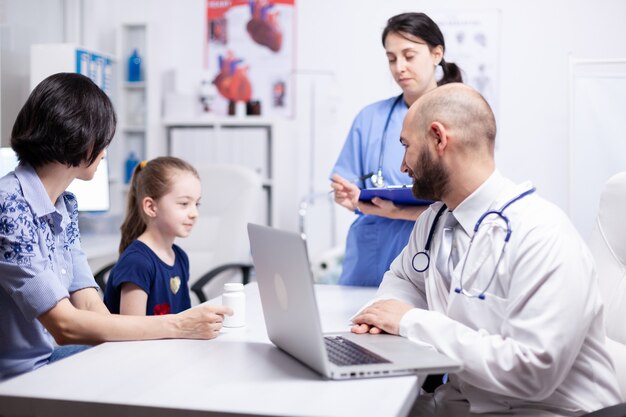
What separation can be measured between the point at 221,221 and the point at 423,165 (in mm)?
1879

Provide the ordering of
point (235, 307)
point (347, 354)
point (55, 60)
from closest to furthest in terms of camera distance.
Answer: point (347, 354) < point (235, 307) < point (55, 60)

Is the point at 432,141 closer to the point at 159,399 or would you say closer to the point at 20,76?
the point at 159,399

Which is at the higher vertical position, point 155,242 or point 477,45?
point 477,45

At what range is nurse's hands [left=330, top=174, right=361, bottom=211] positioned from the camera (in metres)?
2.23

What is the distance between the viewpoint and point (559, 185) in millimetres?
4066

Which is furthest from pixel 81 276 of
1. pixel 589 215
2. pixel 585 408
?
pixel 589 215

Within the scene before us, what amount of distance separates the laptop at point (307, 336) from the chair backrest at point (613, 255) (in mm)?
491

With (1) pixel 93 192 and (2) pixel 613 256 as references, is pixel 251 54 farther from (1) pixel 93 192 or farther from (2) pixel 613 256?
(2) pixel 613 256

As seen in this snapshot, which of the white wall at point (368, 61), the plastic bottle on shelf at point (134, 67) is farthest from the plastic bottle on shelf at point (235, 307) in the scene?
the plastic bottle on shelf at point (134, 67)

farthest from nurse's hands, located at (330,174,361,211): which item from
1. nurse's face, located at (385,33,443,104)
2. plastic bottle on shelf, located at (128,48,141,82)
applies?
plastic bottle on shelf, located at (128,48,141,82)

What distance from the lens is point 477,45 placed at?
4.18m

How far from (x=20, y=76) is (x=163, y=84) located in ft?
3.06

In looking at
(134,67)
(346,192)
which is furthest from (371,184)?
(134,67)

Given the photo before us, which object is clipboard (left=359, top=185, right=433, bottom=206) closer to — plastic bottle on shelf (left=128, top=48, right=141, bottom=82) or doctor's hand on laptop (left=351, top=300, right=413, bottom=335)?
doctor's hand on laptop (left=351, top=300, right=413, bottom=335)
